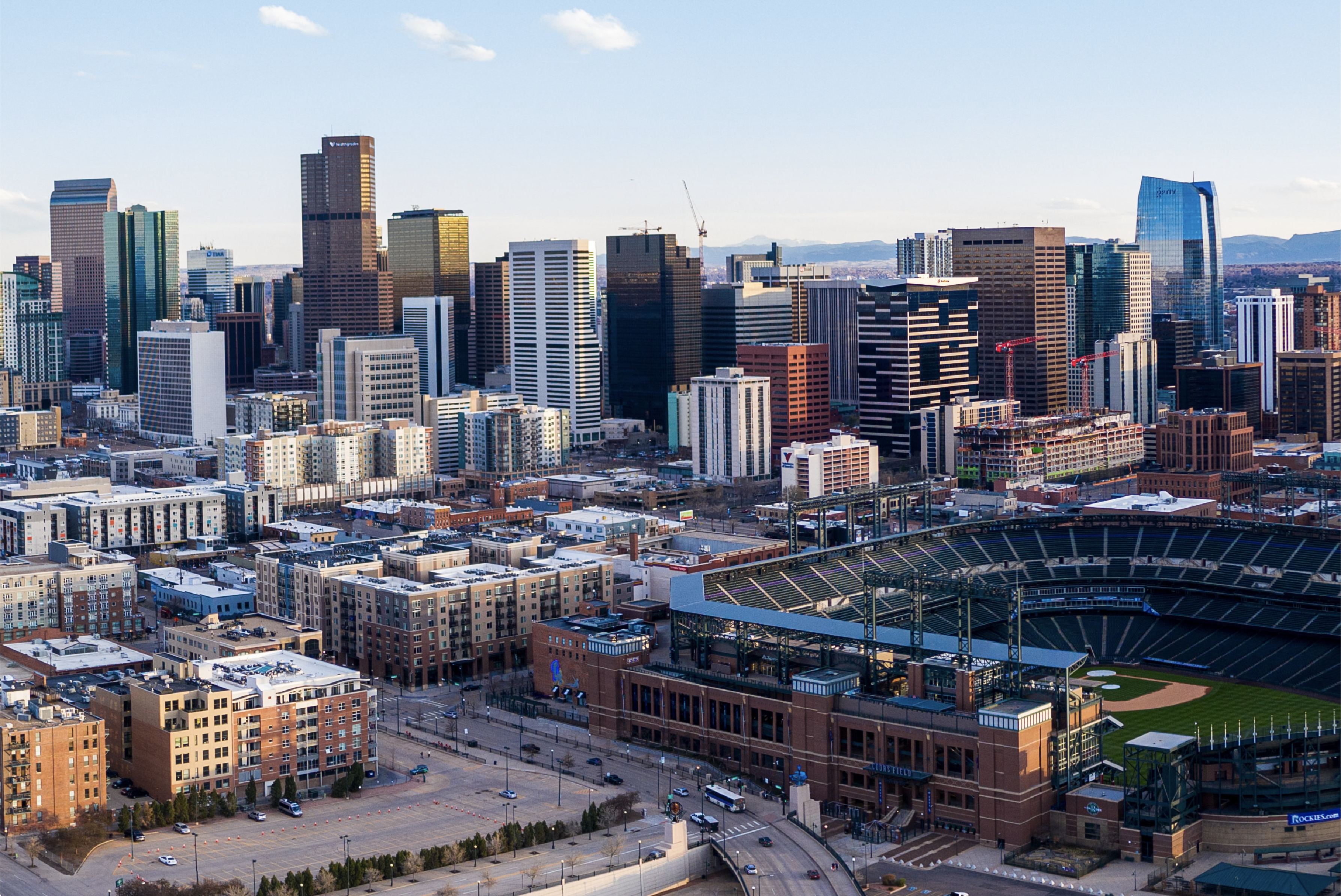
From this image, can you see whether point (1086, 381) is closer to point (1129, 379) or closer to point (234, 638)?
point (1129, 379)

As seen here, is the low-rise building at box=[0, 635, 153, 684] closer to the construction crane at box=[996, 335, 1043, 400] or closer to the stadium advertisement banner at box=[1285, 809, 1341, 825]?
the stadium advertisement banner at box=[1285, 809, 1341, 825]

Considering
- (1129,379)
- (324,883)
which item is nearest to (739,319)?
(1129,379)

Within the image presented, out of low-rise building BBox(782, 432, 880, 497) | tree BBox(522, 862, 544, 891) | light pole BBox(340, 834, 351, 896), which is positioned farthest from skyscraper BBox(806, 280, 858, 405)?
tree BBox(522, 862, 544, 891)

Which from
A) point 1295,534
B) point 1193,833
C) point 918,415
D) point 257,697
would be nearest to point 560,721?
point 257,697

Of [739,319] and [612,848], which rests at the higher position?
[739,319]

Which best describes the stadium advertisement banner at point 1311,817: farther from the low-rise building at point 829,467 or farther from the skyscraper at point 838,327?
the skyscraper at point 838,327

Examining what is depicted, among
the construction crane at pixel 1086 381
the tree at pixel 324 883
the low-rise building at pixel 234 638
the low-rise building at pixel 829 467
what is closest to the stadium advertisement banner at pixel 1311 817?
the tree at pixel 324 883
